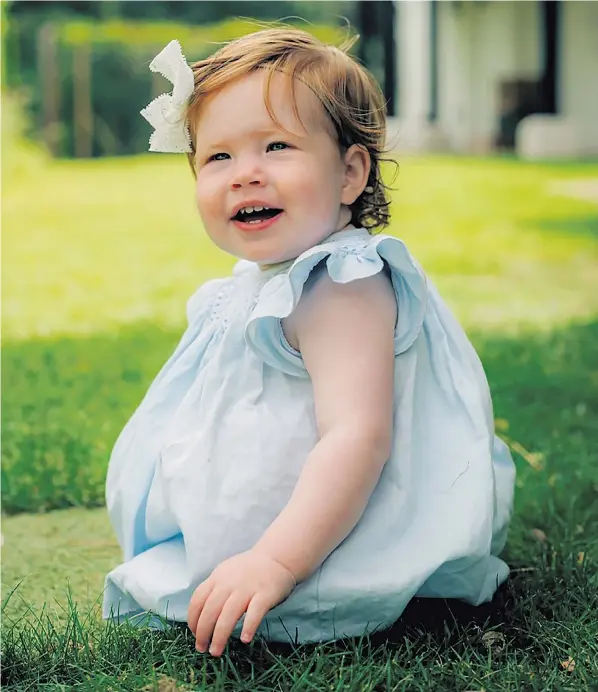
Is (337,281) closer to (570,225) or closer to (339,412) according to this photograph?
(339,412)

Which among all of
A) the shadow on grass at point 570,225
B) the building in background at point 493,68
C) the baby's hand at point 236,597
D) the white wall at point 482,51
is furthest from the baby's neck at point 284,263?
the white wall at point 482,51

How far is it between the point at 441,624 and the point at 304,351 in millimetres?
531

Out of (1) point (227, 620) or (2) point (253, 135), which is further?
(2) point (253, 135)

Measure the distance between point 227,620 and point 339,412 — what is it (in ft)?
1.19

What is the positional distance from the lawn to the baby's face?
0.68 metres

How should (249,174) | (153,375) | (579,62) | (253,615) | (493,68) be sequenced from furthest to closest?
(493,68) → (579,62) → (153,375) → (249,174) → (253,615)

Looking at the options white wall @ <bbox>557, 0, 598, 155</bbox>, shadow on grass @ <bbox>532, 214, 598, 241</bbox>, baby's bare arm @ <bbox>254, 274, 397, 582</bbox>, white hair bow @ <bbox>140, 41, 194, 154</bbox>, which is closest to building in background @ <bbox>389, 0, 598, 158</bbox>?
white wall @ <bbox>557, 0, 598, 155</bbox>

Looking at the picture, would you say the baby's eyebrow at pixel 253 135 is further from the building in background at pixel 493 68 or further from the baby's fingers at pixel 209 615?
the building in background at pixel 493 68

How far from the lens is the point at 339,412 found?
167 centimetres

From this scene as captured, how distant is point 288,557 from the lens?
1.58 meters

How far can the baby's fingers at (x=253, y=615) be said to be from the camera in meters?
1.52

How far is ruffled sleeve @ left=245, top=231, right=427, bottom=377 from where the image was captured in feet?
5.62

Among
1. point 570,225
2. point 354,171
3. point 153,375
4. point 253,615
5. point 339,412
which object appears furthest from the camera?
point 570,225

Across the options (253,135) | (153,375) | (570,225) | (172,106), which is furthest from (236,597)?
(570,225)
